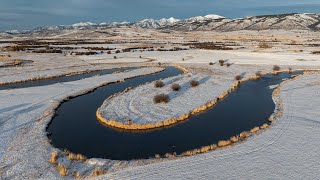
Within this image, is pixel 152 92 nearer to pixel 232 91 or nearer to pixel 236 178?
pixel 232 91

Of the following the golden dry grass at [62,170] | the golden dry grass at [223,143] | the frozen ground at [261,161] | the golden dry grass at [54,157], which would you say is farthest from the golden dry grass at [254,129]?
the golden dry grass at [54,157]

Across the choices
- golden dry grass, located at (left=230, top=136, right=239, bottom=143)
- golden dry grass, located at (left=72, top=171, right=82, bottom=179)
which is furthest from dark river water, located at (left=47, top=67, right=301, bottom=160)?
golden dry grass, located at (left=72, top=171, right=82, bottom=179)

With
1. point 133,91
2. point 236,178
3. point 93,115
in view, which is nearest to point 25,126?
point 93,115

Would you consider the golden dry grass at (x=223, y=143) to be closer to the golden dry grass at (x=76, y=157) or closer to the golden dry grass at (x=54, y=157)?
the golden dry grass at (x=76, y=157)

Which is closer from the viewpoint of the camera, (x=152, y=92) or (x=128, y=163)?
(x=128, y=163)

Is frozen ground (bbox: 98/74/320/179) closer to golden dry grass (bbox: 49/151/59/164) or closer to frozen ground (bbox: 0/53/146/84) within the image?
golden dry grass (bbox: 49/151/59/164)
